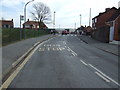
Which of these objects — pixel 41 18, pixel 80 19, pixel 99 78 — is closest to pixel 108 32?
pixel 99 78

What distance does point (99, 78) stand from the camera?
938 cm

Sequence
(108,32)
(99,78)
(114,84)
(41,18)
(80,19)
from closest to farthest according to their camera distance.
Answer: (114,84), (99,78), (108,32), (41,18), (80,19)

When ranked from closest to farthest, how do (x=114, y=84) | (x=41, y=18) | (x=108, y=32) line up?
1. (x=114, y=84)
2. (x=108, y=32)
3. (x=41, y=18)

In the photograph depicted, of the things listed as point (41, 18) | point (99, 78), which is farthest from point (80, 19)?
point (99, 78)

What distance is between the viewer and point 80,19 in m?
110

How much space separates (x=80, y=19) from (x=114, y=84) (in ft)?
337

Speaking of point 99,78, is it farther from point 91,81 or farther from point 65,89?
point 65,89

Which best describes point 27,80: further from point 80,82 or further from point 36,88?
point 80,82

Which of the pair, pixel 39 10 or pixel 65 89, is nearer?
pixel 65 89

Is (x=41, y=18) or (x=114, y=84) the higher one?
(x=41, y=18)

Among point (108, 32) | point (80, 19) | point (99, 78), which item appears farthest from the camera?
point (80, 19)

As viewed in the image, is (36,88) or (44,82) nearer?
(36,88)

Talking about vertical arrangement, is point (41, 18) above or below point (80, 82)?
above

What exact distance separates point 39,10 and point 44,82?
89.1 metres
